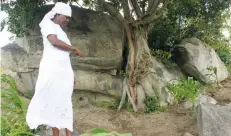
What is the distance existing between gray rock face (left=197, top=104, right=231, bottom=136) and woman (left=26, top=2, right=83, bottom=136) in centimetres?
218

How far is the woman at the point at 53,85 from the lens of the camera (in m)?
4.69

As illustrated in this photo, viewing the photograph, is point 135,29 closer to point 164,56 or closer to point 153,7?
point 153,7

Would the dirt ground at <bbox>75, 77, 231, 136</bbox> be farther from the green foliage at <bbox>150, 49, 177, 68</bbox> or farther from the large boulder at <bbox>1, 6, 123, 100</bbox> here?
the green foliage at <bbox>150, 49, 177, 68</bbox>

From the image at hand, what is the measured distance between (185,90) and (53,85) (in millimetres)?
4556

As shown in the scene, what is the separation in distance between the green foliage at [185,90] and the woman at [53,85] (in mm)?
4124

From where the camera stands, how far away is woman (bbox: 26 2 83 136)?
4691 mm

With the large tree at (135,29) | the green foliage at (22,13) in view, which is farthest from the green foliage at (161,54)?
the green foliage at (22,13)

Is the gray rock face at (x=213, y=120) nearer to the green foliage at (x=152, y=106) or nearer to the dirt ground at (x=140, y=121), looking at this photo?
the dirt ground at (x=140, y=121)

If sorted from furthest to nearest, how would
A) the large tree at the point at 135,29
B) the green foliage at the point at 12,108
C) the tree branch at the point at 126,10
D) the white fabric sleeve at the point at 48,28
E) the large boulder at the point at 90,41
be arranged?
the large boulder at the point at 90,41 → the tree branch at the point at 126,10 → the large tree at the point at 135,29 → the green foliage at the point at 12,108 → the white fabric sleeve at the point at 48,28

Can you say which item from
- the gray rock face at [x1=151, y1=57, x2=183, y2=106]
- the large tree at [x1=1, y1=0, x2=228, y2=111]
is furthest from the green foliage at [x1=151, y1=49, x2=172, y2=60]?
the large tree at [x1=1, y1=0, x2=228, y2=111]

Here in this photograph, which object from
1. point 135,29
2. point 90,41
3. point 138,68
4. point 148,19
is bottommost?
point 138,68

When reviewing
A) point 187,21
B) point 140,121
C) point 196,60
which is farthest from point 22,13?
point 196,60

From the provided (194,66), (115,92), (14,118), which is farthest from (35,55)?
(194,66)

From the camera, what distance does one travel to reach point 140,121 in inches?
318
